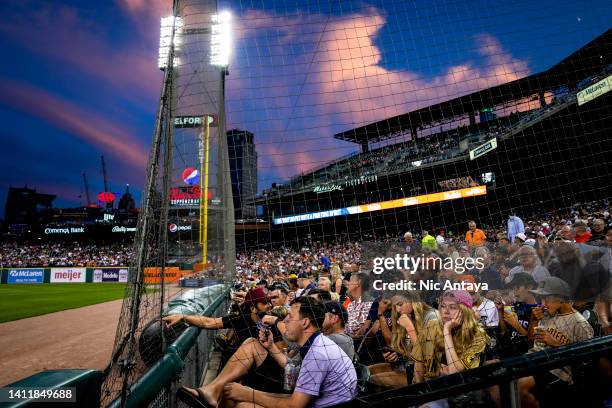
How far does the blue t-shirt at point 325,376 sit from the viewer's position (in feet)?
7.50

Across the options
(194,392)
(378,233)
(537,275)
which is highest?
(378,233)

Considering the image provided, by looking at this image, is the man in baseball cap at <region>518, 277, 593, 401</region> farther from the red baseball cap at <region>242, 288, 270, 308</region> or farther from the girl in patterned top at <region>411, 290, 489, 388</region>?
the red baseball cap at <region>242, 288, 270, 308</region>

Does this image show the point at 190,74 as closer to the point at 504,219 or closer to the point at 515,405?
the point at 515,405

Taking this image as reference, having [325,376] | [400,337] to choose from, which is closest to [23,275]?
[400,337]

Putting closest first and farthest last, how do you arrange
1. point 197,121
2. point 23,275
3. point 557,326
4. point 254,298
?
point 557,326 → point 254,298 → point 197,121 → point 23,275

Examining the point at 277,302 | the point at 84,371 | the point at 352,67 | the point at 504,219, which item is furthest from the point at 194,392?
the point at 504,219

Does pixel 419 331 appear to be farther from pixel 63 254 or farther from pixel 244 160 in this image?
pixel 63 254

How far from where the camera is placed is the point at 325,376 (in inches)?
92.2

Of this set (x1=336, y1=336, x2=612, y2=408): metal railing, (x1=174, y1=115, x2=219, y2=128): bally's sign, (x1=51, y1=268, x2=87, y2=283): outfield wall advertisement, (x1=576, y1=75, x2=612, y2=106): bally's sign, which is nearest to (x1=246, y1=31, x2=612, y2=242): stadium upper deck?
(x1=576, y1=75, x2=612, y2=106): bally's sign

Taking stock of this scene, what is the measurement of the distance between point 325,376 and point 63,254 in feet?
145

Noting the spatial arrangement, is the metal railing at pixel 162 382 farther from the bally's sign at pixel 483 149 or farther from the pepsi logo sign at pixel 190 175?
the bally's sign at pixel 483 149

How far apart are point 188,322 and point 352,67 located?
3.10m

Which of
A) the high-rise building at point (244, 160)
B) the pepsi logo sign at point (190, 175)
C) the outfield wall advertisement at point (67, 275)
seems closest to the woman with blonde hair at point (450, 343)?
the high-rise building at point (244, 160)

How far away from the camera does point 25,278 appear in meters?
25.5
